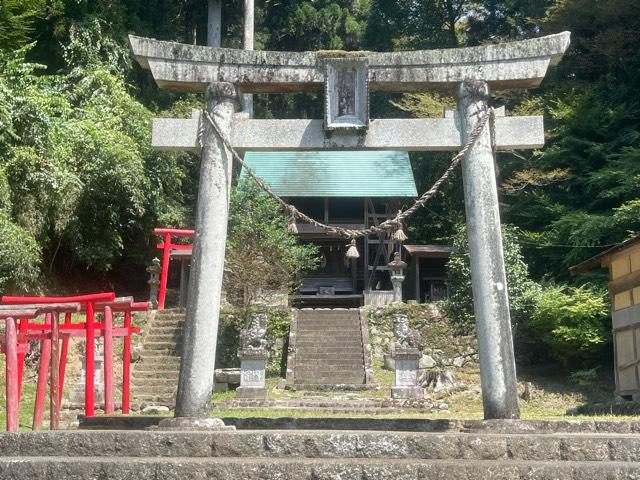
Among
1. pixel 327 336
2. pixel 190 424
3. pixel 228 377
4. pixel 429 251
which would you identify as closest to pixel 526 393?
pixel 327 336

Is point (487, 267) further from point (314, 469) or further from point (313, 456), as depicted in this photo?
point (314, 469)

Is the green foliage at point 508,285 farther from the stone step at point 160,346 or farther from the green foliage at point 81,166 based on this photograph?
the green foliage at point 81,166

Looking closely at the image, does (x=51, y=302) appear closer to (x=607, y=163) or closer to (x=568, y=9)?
(x=607, y=163)

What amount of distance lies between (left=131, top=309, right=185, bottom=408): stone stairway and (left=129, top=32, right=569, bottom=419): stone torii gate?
10.0 meters

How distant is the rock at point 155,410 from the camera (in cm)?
1719

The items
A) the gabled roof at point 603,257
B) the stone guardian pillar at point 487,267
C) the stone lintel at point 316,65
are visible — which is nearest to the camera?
the stone guardian pillar at point 487,267

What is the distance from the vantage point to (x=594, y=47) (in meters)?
27.8

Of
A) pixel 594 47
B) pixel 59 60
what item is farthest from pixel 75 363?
pixel 594 47

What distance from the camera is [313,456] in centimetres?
641

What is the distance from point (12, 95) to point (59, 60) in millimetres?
12276

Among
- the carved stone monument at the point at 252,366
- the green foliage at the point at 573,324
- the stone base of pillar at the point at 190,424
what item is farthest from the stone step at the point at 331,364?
the stone base of pillar at the point at 190,424

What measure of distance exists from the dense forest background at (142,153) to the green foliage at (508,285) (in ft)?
5.27

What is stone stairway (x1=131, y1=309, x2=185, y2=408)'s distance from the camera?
65.1 ft

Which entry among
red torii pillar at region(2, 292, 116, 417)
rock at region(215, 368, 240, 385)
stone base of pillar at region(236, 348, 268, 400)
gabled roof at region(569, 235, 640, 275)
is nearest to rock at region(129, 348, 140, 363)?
rock at region(215, 368, 240, 385)
